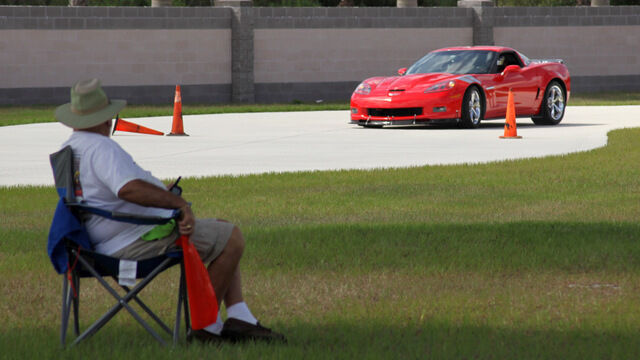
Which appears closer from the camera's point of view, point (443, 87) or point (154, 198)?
point (154, 198)

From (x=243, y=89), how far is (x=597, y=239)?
24.7 metres

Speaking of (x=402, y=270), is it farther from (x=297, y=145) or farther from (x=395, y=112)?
(x=395, y=112)

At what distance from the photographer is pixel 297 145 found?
1675cm

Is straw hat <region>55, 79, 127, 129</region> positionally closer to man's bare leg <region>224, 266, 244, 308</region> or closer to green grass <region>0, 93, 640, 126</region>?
man's bare leg <region>224, 266, 244, 308</region>

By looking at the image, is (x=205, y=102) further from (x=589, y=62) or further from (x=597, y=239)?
(x=597, y=239)

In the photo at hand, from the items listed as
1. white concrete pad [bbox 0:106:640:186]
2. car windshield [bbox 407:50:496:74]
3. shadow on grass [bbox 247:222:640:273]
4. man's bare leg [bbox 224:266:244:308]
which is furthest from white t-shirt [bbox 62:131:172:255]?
car windshield [bbox 407:50:496:74]

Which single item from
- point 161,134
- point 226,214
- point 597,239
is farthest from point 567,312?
point 161,134

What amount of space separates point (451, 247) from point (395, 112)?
11.7 metres

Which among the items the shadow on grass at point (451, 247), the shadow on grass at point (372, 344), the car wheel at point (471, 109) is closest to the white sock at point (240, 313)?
the shadow on grass at point (372, 344)

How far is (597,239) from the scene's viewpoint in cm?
824

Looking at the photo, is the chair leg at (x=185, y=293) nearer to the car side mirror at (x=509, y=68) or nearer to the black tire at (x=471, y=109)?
the black tire at (x=471, y=109)

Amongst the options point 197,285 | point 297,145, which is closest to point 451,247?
point 197,285

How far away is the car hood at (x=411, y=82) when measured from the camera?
19286 mm

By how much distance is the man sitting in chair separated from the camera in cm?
495
